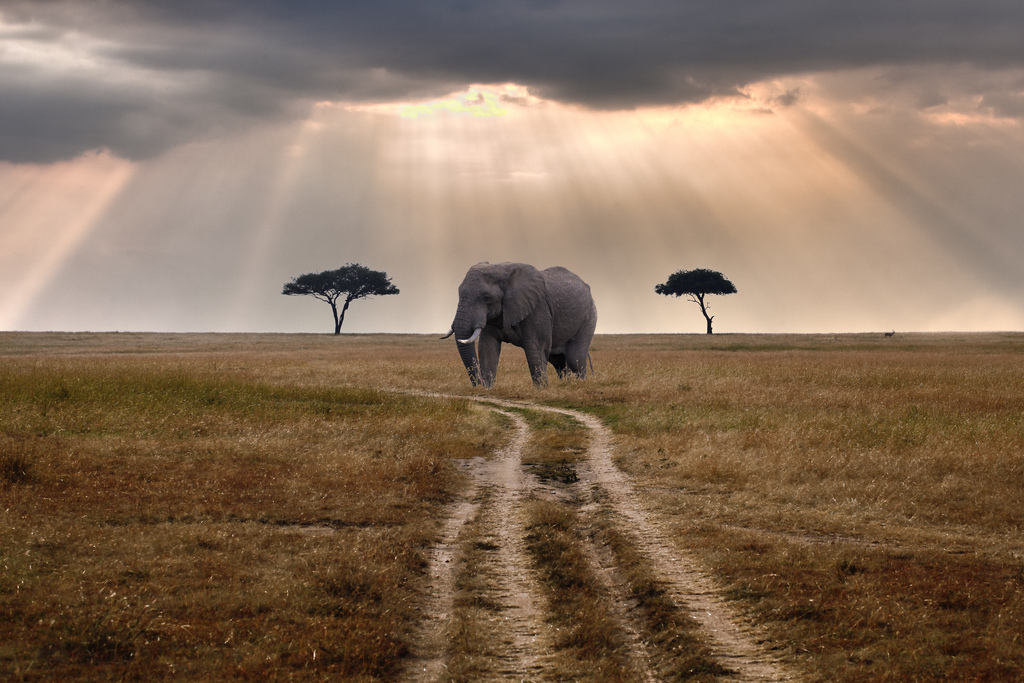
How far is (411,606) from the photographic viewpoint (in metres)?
7.59

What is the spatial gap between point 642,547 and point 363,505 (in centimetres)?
353

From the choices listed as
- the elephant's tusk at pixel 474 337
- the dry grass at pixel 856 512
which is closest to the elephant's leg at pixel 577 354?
the elephant's tusk at pixel 474 337

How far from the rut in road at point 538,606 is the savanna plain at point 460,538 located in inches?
1.9

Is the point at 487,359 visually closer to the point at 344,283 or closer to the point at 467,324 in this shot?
the point at 467,324

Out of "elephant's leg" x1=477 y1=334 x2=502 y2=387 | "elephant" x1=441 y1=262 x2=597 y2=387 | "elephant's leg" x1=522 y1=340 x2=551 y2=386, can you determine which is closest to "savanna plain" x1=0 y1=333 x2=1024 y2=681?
"elephant" x1=441 y1=262 x2=597 y2=387

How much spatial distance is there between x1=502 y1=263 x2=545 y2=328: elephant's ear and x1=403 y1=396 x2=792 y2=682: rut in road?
1350 cm

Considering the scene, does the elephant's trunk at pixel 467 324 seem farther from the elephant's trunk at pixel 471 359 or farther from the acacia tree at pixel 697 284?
the acacia tree at pixel 697 284

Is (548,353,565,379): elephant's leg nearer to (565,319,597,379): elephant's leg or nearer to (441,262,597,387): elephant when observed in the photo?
(565,319,597,379): elephant's leg

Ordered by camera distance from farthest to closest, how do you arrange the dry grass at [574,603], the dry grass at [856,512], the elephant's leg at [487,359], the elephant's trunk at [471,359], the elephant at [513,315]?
1. the elephant's leg at [487,359]
2. the elephant's trunk at [471,359]
3. the elephant at [513,315]
4. the dry grass at [856,512]
5. the dry grass at [574,603]

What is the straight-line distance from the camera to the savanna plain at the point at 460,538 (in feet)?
21.6

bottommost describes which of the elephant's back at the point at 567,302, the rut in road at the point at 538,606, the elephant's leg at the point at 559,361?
the rut in road at the point at 538,606

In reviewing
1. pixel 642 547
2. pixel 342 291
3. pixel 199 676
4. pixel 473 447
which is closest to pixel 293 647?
pixel 199 676

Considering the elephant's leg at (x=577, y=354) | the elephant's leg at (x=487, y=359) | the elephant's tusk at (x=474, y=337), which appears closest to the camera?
the elephant's tusk at (x=474, y=337)

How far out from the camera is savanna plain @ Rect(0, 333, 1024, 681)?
659cm
